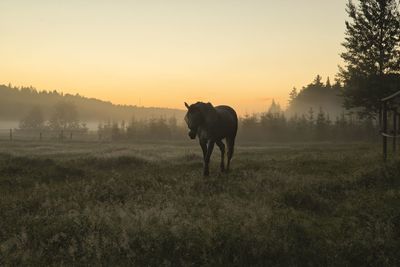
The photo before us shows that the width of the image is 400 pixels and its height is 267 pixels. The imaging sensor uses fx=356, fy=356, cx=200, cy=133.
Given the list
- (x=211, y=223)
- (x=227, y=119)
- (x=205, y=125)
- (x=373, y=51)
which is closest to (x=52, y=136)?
(x=373, y=51)

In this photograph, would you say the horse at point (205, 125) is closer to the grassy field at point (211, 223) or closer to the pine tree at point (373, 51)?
the grassy field at point (211, 223)

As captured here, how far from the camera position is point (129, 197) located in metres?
10.3

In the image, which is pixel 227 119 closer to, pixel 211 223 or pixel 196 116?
pixel 196 116

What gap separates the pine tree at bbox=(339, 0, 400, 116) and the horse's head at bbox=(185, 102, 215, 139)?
2594 cm

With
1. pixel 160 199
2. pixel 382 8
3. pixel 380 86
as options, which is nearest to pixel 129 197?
pixel 160 199

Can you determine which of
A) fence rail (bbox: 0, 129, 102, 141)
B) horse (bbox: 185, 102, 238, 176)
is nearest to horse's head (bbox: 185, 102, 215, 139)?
horse (bbox: 185, 102, 238, 176)

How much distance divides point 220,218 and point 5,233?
4.46 metres

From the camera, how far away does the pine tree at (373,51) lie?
33656mm

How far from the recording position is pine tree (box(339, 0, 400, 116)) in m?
33.7

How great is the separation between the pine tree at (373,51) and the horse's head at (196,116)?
25.9 meters

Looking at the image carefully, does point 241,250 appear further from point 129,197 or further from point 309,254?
point 129,197

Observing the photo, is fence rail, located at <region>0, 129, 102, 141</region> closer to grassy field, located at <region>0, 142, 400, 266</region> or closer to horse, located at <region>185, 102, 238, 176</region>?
horse, located at <region>185, 102, 238, 176</region>

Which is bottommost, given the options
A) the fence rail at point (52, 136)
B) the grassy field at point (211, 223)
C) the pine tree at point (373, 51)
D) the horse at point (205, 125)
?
the grassy field at point (211, 223)

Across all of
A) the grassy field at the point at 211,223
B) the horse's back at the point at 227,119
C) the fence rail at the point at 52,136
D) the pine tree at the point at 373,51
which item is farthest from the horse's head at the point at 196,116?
the fence rail at the point at 52,136
